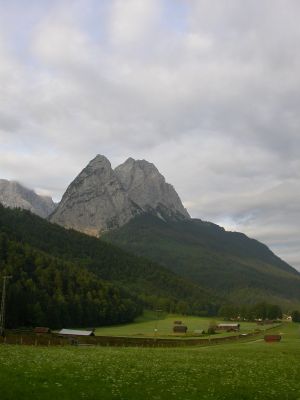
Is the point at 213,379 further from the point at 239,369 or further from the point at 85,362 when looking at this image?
the point at 85,362

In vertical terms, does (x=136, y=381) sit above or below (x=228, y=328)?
above

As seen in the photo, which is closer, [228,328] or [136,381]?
[136,381]

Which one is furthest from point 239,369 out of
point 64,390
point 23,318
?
point 23,318

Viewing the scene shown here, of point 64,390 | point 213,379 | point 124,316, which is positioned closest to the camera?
point 64,390

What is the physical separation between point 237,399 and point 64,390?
10588 mm

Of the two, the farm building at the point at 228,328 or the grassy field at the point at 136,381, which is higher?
the grassy field at the point at 136,381

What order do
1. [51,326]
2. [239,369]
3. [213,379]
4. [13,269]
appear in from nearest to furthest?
[213,379]
[239,369]
[51,326]
[13,269]

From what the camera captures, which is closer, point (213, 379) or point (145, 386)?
point (145, 386)

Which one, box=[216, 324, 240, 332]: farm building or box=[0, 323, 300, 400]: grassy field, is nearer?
box=[0, 323, 300, 400]: grassy field

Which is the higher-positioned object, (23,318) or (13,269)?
(13,269)

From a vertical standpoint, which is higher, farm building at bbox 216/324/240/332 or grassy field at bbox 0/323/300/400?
grassy field at bbox 0/323/300/400

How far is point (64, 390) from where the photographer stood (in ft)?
89.7

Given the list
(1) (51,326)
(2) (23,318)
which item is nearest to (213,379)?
(2) (23,318)

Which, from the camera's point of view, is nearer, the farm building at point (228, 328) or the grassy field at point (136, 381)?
the grassy field at point (136, 381)
